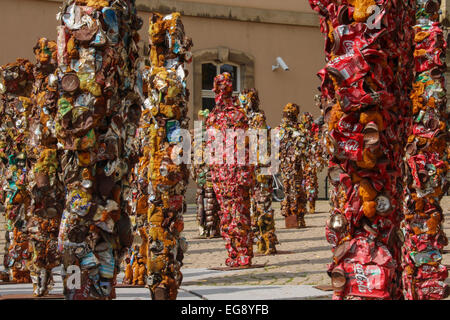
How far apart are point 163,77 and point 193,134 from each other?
7334 mm

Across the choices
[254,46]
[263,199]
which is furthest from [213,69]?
[263,199]

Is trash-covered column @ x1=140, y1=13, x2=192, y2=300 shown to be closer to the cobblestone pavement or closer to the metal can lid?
the metal can lid

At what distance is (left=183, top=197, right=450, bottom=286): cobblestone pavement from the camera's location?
23.4 feet

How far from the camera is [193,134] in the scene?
12.2 m

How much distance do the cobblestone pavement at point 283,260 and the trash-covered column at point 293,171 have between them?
0.37 metres

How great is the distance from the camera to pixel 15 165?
21.6ft

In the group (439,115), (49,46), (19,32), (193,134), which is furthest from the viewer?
(19,32)

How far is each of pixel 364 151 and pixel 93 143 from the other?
148cm

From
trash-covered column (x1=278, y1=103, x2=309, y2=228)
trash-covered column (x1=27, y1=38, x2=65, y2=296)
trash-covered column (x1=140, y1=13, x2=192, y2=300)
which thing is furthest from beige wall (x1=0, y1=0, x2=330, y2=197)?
trash-covered column (x1=140, y1=13, x2=192, y2=300)

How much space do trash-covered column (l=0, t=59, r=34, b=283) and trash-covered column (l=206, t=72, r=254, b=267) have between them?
7.71 ft

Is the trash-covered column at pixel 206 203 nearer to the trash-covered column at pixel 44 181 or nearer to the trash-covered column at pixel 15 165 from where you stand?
the trash-covered column at pixel 15 165
